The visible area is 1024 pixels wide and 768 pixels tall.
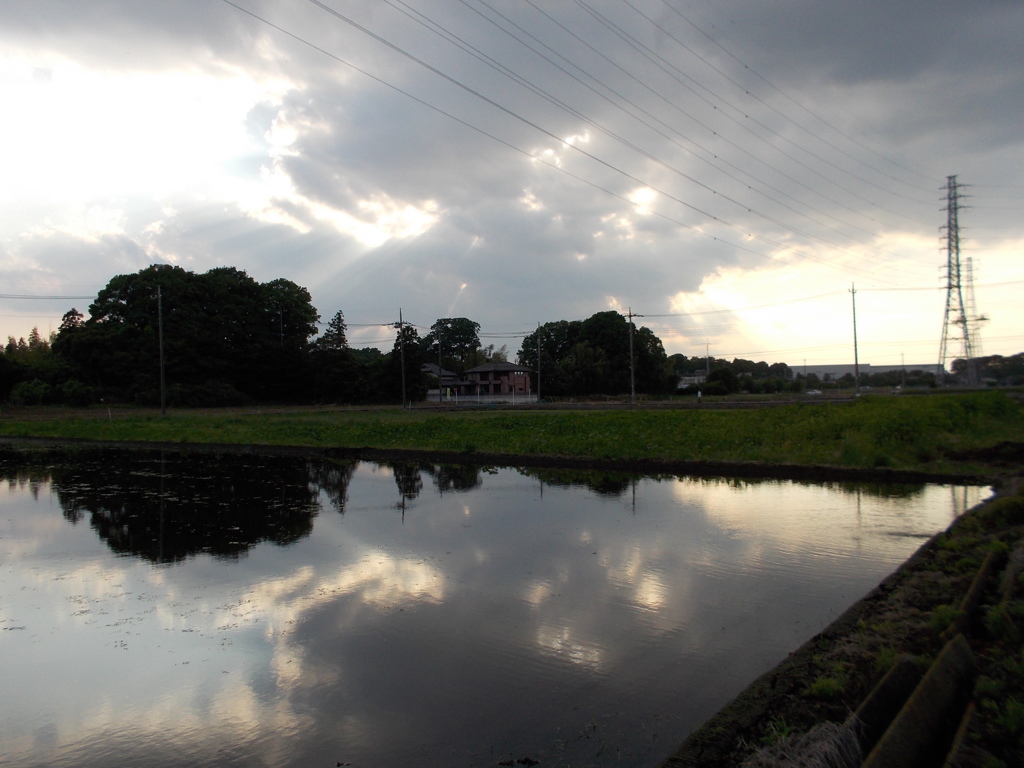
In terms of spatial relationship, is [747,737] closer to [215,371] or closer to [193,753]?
[193,753]

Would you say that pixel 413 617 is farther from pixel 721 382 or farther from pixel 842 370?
pixel 842 370

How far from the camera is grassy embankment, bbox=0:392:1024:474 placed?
16062 mm

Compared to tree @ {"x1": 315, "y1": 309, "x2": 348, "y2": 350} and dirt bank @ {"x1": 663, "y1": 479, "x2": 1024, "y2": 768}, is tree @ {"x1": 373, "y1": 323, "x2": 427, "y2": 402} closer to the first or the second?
tree @ {"x1": 315, "y1": 309, "x2": 348, "y2": 350}

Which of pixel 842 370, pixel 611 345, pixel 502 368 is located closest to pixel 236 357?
pixel 502 368

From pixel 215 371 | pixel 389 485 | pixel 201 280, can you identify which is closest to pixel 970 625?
pixel 389 485

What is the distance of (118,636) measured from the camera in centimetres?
585

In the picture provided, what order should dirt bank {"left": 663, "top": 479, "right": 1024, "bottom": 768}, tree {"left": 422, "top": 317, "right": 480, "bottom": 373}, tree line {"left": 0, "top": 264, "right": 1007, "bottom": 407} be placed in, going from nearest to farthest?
dirt bank {"left": 663, "top": 479, "right": 1024, "bottom": 768}
tree line {"left": 0, "top": 264, "right": 1007, "bottom": 407}
tree {"left": 422, "top": 317, "right": 480, "bottom": 373}

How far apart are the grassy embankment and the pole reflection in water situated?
11.8 ft

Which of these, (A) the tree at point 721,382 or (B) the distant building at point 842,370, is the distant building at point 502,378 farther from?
(B) the distant building at point 842,370

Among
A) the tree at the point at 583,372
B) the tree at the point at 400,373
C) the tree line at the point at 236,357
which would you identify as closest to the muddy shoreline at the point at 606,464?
the tree line at the point at 236,357

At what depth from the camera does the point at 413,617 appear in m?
6.14

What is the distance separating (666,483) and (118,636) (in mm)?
11033

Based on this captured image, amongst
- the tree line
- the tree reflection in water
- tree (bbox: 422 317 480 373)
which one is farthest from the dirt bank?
tree (bbox: 422 317 480 373)

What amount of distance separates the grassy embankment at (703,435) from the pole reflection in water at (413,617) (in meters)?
3.61
